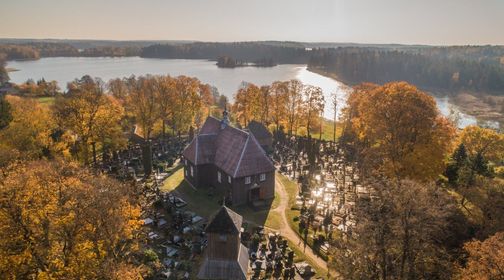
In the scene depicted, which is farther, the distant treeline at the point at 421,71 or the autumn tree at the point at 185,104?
the distant treeline at the point at 421,71

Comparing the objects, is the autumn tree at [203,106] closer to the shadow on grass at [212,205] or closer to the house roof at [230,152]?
the house roof at [230,152]

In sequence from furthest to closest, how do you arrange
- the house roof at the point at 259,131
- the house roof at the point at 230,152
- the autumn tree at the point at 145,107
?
the autumn tree at the point at 145,107
the house roof at the point at 259,131
the house roof at the point at 230,152

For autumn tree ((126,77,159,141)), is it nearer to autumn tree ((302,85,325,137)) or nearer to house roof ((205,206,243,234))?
autumn tree ((302,85,325,137))

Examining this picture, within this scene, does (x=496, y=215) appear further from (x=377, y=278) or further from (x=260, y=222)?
(x=260, y=222)

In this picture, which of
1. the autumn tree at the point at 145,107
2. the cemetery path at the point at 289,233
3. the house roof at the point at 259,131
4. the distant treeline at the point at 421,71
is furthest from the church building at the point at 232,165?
the distant treeline at the point at 421,71

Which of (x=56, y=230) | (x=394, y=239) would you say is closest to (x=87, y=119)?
(x=56, y=230)

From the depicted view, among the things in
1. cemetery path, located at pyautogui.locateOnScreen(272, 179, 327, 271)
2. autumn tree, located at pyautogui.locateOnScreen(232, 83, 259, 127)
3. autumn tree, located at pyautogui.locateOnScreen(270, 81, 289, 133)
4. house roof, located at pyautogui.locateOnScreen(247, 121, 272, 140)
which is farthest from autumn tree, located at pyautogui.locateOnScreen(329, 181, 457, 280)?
autumn tree, located at pyautogui.locateOnScreen(232, 83, 259, 127)

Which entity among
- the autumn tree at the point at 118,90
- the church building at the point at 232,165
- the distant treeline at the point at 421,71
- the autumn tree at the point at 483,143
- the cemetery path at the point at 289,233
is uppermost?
the distant treeline at the point at 421,71
